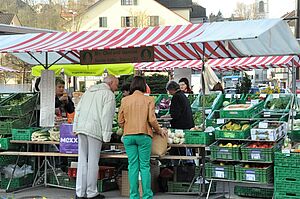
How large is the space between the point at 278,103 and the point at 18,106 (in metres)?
4.89

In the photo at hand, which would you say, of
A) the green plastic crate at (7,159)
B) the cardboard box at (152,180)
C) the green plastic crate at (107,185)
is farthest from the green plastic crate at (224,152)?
the green plastic crate at (7,159)

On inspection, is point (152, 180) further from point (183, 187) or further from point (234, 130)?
point (234, 130)

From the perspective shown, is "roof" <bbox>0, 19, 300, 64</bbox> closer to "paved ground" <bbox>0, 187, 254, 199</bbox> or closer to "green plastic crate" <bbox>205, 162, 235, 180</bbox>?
"green plastic crate" <bbox>205, 162, 235, 180</bbox>

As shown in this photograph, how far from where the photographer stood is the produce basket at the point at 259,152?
7.32 m

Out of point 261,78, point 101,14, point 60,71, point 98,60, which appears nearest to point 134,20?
point 101,14

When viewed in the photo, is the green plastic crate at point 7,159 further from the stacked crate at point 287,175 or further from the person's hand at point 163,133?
the stacked crate at point 287,175

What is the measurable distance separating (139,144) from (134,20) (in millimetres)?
47813

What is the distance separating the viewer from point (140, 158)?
24.2 ft

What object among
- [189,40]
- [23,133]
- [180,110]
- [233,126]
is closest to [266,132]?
[233,126]

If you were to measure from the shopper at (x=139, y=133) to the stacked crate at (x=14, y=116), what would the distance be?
2588mm

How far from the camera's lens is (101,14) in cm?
5794

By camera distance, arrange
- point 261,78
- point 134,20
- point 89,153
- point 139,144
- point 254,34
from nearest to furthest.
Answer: point 254,34, point 139,144, point 89,153, point 261,78, point 134,20

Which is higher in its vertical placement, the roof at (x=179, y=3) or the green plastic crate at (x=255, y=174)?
the roof at (x=179, y=3)

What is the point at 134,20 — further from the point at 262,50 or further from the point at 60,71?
the point at 262,50
